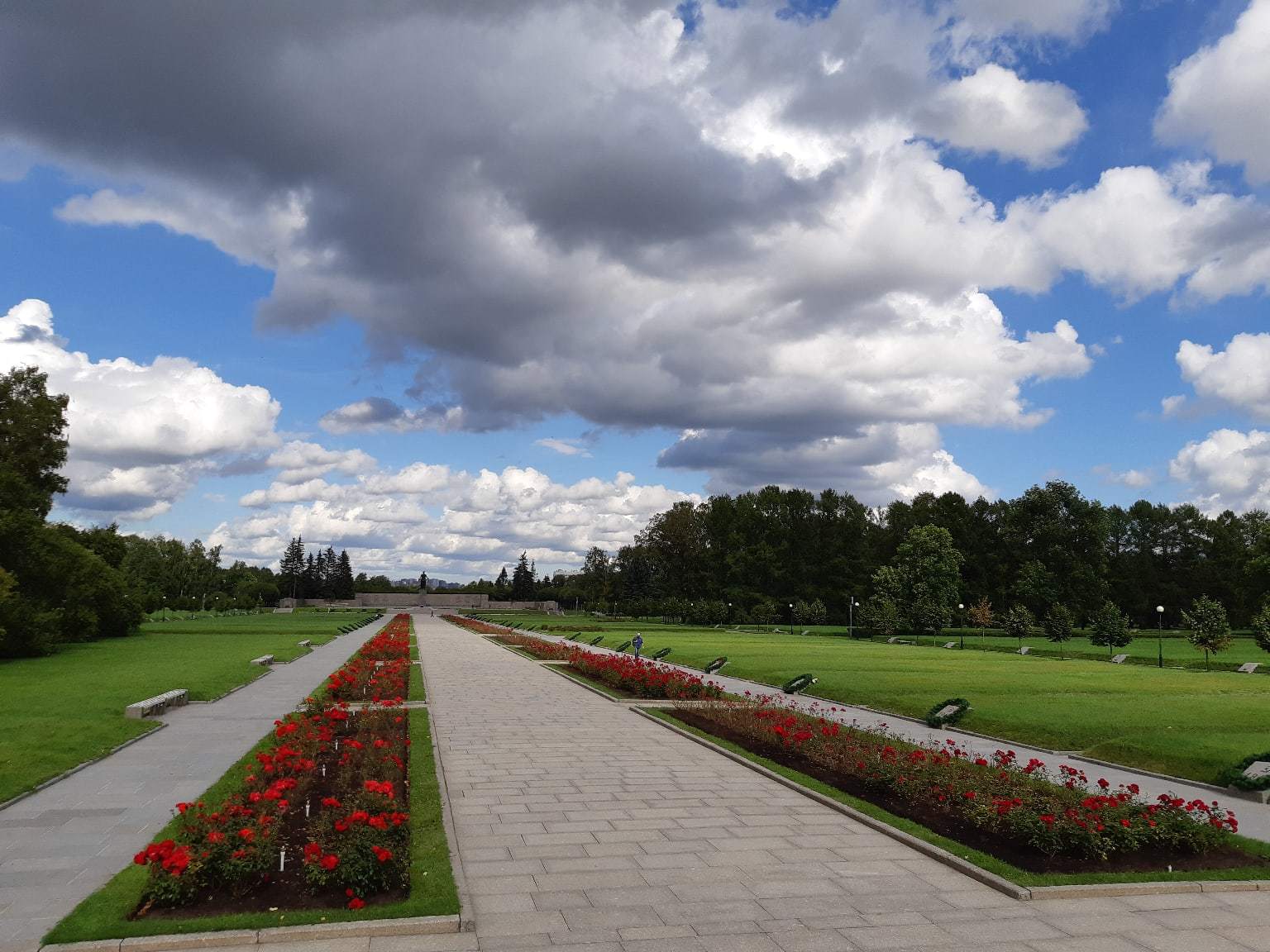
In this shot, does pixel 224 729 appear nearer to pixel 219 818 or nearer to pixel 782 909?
pixel 219 818

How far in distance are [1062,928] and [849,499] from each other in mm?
104513

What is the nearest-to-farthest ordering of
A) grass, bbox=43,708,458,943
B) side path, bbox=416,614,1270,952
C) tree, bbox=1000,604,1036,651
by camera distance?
grass, bbox=43,708,458,943 → side path, bbox=416,614,1270,952 → tree, bbox=1000,604,1036,651

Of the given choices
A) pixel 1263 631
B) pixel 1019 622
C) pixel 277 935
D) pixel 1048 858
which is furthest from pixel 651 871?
pixel 1019 622

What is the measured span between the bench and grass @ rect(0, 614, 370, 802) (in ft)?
1.17

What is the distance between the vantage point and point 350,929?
655 centimetres

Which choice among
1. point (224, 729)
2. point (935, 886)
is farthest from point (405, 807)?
point (224, 729)

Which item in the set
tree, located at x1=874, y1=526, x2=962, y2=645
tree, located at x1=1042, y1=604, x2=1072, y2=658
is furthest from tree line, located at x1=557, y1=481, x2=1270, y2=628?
tree, located at x1=1042, y1=604, x2=1072, y2=658

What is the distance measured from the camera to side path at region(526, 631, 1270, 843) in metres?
11.6

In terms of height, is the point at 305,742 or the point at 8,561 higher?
the point at 8,561

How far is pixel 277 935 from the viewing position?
6426mm

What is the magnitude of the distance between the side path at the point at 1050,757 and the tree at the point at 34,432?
37251 mm

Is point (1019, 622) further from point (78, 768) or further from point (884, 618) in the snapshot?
point (78, 768)

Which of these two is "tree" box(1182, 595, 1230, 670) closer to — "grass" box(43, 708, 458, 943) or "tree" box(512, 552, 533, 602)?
"grass" box(43, 708, 458, 943)

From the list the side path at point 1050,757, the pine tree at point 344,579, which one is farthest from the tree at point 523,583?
the side path at point 1050,757
